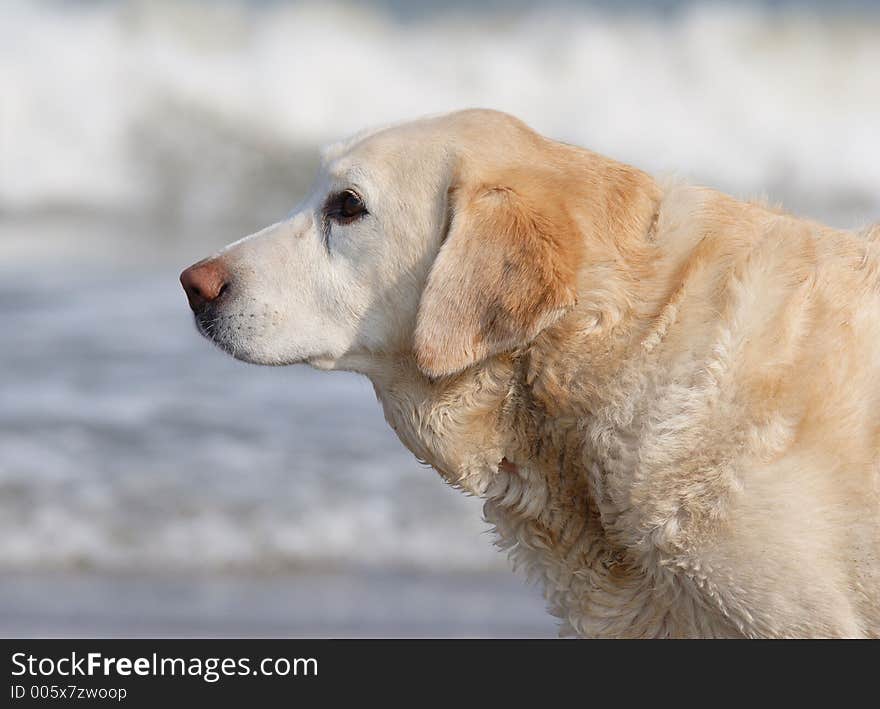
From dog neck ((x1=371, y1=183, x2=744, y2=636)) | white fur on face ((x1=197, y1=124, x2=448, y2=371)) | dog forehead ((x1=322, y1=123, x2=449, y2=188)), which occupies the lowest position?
dog neck ((x1=371, y1=183, x2=744, y2=636))

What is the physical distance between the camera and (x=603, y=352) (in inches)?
130

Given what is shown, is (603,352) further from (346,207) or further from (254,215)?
(254,215)

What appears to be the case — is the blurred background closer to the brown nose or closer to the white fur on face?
the white fur on face

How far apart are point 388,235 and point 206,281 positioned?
1.70 feet

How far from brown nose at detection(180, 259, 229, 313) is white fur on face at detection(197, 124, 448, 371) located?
2 cm

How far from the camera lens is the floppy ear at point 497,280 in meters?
3.26

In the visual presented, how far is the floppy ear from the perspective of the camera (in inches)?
128

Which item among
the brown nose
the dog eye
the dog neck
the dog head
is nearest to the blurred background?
the dog head

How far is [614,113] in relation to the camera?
1680cm

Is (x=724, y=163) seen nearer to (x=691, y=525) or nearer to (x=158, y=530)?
(x=158, y=530)

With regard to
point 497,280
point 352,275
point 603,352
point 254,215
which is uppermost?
point 254,215

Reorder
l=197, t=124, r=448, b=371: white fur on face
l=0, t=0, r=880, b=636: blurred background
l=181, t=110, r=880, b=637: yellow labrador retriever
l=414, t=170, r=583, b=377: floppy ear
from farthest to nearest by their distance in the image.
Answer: l=0, t=0, r=880, b=636: blurred background, l=197, t=124, r=448, b=371: white fur on face, l=414, t=170, r=583, b=377: floppy ear, l=181, t=110, r=880, b=637: yellow labrador retriever

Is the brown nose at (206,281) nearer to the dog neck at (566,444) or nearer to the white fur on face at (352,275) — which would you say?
the white fur on face at (352,275)

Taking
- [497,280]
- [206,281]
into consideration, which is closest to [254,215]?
[206,281]
